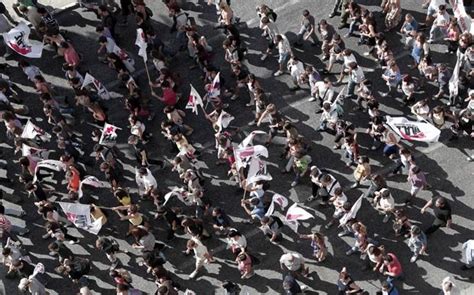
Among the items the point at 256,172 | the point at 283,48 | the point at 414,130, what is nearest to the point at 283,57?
the point at 283,48

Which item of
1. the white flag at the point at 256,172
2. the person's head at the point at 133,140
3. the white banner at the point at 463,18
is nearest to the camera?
the white flag at the point at 256,172

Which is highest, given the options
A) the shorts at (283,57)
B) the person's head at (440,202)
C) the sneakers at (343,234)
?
the shorts at (283,57)

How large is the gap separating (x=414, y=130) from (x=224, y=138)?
534 centimetres

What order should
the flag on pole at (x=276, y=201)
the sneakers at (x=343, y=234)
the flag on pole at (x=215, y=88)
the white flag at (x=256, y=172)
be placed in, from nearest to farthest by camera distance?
the flag on pole at (x=276, y=201) → the white flag at (x=256, y=172) → the sneakers at (x=343, y=234) → the flag on pole at (x=215, y=88)

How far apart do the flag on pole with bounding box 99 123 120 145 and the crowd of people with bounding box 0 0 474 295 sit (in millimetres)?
305

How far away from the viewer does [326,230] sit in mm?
22953

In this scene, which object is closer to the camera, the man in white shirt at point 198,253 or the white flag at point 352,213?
the white flag at point 352,213

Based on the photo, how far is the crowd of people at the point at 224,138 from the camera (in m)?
22.0

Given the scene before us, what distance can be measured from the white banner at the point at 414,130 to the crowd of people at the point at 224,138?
494 mm

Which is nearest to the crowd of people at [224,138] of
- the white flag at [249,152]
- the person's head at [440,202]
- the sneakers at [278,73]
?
the person's head at [440,202]

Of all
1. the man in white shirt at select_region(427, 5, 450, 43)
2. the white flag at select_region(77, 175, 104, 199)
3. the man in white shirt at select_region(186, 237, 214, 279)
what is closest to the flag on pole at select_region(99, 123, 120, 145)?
the white flag at select_region(77, 175, 104, 199)

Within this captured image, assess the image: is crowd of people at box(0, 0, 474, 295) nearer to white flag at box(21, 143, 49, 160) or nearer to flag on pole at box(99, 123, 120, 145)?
white flag at box(21, 143, 49, 160)

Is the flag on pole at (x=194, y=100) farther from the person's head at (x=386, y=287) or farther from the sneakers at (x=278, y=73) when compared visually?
the person's head at (x=386, y=287)

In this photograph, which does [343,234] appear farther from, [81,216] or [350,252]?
[81,216]
